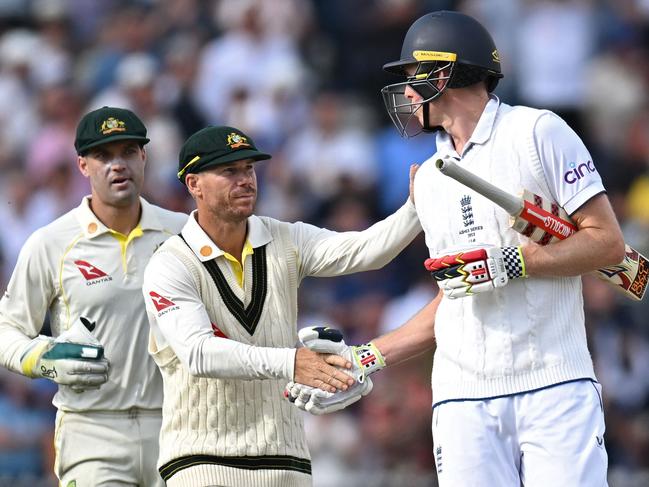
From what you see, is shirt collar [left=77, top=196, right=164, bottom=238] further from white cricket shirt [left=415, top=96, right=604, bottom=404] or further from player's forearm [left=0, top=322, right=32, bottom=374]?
white cricket shirt [left=415, top=96, right=604, bottom=404]

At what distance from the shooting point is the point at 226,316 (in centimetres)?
575

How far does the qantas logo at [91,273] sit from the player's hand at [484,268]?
81.4 inches

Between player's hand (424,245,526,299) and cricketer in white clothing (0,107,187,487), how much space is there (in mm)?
1952

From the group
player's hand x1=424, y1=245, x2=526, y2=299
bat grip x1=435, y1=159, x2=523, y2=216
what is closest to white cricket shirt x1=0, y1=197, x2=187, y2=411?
player's hand x1=424, y1=245, x2=526, y2=299

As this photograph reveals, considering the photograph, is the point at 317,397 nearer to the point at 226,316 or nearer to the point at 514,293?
the point at 226,316

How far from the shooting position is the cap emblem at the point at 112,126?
21.1ft

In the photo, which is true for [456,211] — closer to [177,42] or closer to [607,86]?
[607,86]

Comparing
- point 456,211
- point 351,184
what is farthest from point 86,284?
point 351,184

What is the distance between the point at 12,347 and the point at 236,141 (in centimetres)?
149

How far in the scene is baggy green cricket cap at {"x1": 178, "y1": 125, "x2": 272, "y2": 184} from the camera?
5.75 metres

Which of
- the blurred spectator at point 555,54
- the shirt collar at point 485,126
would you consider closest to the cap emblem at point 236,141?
the shirt collar at point 485,126

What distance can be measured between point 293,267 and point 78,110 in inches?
256

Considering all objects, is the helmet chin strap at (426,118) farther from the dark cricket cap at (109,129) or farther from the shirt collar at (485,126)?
the dark cricket cap at (109,129)

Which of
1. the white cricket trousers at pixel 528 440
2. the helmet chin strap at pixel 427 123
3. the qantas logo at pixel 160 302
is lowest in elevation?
the white cricket trousers at pixel 528 440
